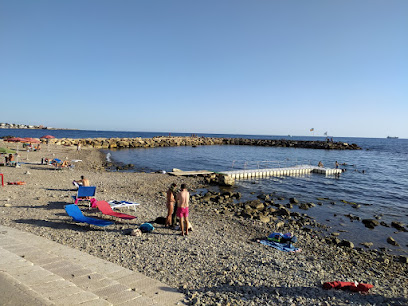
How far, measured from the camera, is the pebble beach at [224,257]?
20.5 feet

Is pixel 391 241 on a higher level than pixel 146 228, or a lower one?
lower

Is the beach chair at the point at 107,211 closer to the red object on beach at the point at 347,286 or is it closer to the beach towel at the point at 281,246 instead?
the beach towel at the point at 281,246

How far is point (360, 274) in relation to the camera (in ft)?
27.3

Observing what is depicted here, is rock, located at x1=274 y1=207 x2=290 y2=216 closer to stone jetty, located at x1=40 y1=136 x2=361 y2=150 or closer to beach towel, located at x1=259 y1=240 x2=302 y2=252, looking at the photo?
beach towel, located at x1=259 y1=240 x2=302 y2=252

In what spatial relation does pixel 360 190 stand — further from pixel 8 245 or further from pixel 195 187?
pixel 8 245

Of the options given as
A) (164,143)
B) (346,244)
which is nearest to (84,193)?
(346,244)

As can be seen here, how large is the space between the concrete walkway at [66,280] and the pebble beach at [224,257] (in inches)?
18.4

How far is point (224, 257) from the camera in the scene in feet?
26.2

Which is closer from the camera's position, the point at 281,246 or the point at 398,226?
the point at 281,246

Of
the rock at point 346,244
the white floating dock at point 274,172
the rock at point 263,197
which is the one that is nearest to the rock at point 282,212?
the rock at point 263,197

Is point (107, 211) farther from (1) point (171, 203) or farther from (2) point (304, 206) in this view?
(2) point (304, 206)

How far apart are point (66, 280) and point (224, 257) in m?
4.34

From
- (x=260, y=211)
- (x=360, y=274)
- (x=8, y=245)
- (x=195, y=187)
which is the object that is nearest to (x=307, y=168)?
(x=195, y=187)

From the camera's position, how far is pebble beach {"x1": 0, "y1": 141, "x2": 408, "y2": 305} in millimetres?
6234
